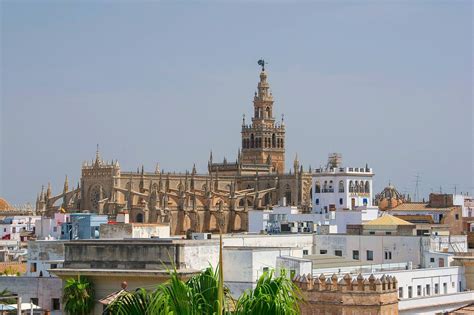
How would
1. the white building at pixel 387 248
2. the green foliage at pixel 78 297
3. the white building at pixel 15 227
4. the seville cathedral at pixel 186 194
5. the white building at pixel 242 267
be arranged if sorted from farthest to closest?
1. the seville cathedral at pixel 186 194
2. the white building at pixel 15 227
3. the white building at pixel 387 248
4. the white building at pixel 242 267
5. the green foliage at pixel 78 297

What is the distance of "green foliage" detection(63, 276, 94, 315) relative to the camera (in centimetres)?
2767

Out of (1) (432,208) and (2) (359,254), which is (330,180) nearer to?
(1) (432,208)

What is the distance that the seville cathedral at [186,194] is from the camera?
93.1 m

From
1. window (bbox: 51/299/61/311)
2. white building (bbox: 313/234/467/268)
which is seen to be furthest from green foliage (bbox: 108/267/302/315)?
white building (bbox: 313/234/467/268)

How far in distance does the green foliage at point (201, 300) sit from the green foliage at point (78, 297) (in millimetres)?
10121

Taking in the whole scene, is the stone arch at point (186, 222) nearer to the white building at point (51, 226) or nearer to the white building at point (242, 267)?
the white building at point (51, 226)

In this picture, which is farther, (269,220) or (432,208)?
(432,208)

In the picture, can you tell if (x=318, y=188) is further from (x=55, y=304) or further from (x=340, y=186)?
(x=55, y=304)

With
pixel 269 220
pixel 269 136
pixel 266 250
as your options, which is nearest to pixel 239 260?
pixel 266 250

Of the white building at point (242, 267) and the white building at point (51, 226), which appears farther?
the white building at point (51, 226)

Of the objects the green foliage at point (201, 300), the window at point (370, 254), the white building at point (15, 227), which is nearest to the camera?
the green foliage at point (201, 300)

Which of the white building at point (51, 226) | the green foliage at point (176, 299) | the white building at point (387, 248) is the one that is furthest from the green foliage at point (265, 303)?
the white building at point (51, 226)

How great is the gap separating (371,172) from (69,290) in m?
57.1

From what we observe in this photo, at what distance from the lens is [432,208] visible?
70.6 meters
